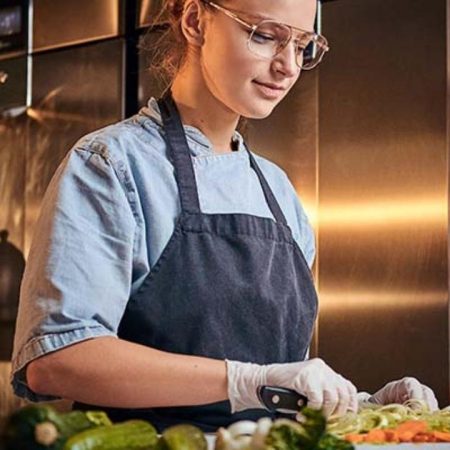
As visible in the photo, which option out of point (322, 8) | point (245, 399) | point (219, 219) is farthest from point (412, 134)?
point (245, 399)

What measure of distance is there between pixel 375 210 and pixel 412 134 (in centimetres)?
20

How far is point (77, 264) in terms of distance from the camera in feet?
5.03

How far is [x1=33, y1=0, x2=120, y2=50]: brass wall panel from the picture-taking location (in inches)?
128

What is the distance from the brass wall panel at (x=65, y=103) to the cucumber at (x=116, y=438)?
2.37m

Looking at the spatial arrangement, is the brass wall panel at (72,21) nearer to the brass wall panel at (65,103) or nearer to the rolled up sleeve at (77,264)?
the brass wall panel at (65,103)

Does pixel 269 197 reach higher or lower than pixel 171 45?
lower

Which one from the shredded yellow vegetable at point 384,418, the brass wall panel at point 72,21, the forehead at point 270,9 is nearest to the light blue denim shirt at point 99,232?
the forehead at point 270,9

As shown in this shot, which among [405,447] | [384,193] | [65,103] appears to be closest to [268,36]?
[405,447]

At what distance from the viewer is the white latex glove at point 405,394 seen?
180cm

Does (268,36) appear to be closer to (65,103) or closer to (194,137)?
(194,137)

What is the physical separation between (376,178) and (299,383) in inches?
51.3

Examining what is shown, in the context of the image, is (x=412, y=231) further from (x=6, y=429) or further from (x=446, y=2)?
(x=6, y=429)

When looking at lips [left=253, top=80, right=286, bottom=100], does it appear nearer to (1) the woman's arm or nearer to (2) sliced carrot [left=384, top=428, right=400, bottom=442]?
(1) the woman's arm

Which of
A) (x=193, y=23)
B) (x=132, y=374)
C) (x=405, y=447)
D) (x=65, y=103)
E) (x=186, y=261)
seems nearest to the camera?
(x=405, y=447)
